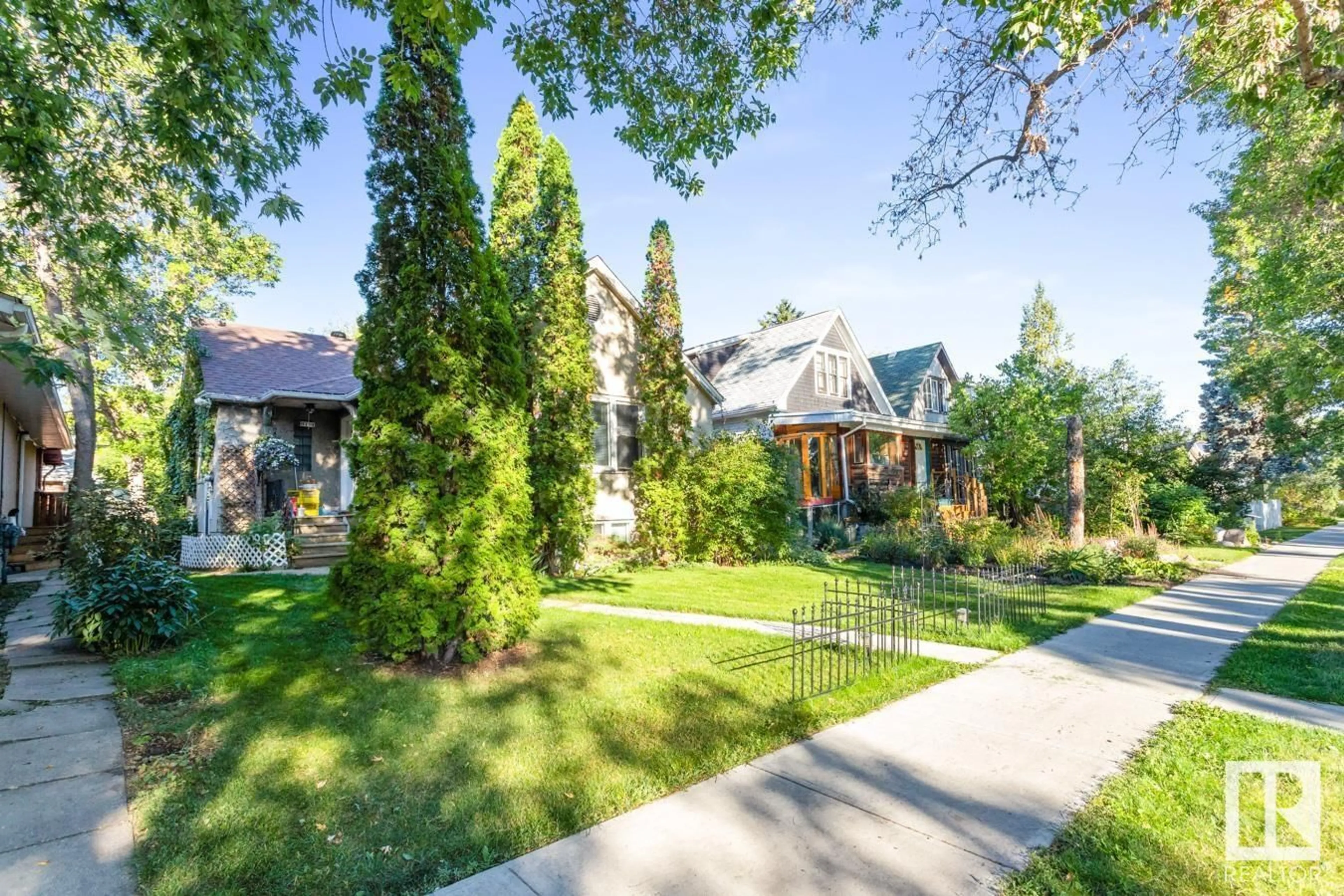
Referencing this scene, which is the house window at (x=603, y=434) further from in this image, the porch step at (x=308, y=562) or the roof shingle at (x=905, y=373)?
the roof shingle at (x=905, y=373)

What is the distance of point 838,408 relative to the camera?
21.1 metres

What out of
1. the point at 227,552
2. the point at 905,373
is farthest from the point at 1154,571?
the point at 227,552

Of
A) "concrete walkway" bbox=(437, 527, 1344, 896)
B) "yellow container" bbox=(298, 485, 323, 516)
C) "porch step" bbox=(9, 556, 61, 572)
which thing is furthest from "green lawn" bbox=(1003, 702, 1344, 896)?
"porch step" bbox=(9, 556, 61, 572)

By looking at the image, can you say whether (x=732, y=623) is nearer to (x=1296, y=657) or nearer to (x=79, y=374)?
(x=1296, y=657)

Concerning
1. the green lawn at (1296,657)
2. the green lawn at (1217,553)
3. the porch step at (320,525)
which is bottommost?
the green lawn at (1217,553)

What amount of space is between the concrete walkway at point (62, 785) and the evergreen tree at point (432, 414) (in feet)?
5.90

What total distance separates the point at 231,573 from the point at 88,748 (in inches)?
340

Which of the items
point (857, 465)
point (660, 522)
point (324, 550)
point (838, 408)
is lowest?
point (324, 550)

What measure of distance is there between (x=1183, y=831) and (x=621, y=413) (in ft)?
44.4

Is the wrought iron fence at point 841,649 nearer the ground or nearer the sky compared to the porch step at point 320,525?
nearer the ground

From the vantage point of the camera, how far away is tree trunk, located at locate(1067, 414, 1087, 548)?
43.2 ft

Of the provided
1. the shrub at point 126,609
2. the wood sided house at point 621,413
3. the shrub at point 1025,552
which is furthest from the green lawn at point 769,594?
the shrub at point 126,609

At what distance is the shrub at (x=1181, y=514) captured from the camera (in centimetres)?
1794

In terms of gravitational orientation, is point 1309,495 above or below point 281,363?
below
